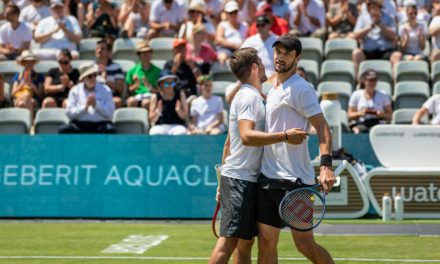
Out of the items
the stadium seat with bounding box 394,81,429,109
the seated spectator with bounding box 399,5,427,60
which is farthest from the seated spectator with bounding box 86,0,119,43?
the stadium seat with bounding box 394,81,429,109

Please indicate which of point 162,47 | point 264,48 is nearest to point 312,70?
point 264,48

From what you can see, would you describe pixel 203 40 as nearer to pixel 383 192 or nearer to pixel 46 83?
pixel 46 83

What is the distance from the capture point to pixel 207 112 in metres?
16.8

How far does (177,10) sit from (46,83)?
3151mm

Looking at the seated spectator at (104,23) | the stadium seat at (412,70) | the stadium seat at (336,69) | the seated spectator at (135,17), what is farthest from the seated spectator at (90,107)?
the stadium seat at (412,70)

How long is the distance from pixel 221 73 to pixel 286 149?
1073cm

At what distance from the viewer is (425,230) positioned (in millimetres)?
13344

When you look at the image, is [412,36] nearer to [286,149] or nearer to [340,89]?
[340,89]

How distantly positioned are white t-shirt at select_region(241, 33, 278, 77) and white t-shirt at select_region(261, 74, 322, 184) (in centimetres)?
911

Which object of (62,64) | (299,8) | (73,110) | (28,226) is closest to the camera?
(28,226)

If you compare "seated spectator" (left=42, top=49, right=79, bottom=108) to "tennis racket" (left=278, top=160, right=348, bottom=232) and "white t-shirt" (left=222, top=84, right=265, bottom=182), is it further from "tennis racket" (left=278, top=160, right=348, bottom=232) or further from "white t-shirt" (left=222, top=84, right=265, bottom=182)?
"tennis racket" (left=278, top=160, right=348, bottom=232)

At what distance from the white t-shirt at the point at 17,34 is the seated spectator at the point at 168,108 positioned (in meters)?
3.93

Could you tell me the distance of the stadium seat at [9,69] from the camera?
63.1 feet

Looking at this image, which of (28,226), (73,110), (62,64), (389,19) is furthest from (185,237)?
(389,19)
